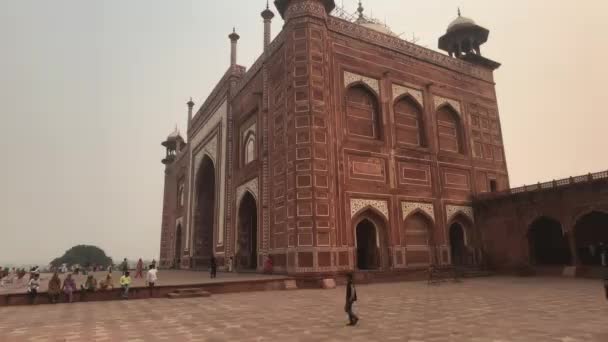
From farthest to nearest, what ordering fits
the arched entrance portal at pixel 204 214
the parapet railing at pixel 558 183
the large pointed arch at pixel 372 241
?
the arched entrance portal at pixel 204 214 → the large pointed arch at pixel 372 241 → the parapet railing at pixel 558 183

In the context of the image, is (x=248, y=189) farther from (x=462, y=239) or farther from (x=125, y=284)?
(x=462, y=239)

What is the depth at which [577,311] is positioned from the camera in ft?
23.3

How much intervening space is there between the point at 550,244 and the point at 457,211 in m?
4.54

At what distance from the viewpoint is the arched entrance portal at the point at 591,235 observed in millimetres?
16562

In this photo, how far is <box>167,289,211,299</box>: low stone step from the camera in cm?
1106

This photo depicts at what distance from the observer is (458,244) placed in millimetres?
18875

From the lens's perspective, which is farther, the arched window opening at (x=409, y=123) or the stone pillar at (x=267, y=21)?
the stone pillar at (x=267, y=21)

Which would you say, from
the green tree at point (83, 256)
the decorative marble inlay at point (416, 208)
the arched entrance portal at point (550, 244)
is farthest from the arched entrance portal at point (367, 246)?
the green tree at point (83, 256)

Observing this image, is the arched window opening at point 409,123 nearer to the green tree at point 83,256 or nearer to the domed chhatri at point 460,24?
the domed chhatri at point 460,24

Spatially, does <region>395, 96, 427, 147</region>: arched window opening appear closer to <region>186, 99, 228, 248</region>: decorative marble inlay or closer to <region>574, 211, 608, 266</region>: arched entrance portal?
<region>574, 211, 608, 266</region>: arched entrance portal

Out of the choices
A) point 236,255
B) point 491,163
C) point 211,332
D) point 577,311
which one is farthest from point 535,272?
point 211,332

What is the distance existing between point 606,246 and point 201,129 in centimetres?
2313

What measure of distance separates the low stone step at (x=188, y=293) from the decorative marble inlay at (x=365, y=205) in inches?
243

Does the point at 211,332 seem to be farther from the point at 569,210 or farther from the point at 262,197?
the point at 569,210
